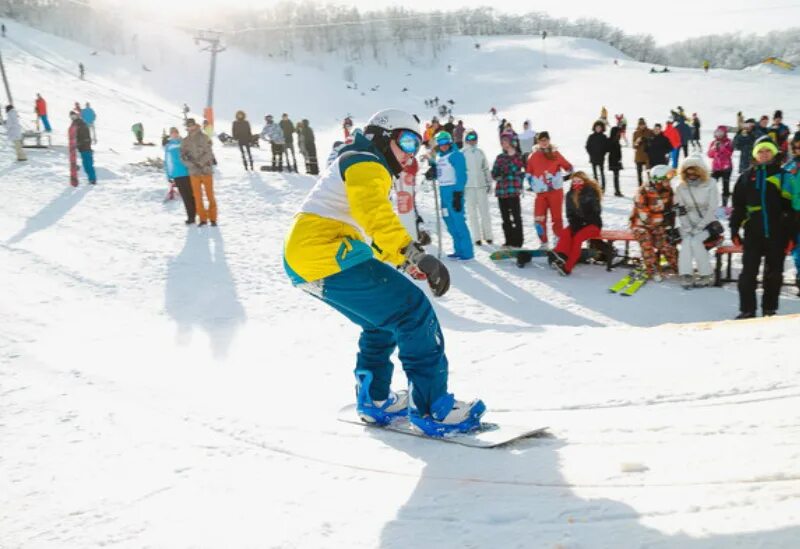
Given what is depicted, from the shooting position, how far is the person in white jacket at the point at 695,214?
8.57 metres

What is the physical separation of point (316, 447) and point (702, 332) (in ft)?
10.7

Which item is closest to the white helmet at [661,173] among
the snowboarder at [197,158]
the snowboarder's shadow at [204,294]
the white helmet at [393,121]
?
the snowboarder's shadow at [204,294]

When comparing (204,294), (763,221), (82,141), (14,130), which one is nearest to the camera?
(763,221)

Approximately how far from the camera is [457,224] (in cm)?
1031

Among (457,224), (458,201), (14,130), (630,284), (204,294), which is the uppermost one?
(14,130)

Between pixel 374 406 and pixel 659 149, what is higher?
pixel 659 149

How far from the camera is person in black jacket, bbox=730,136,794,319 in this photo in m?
7.18

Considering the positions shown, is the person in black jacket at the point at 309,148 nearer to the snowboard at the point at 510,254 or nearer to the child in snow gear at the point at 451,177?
the child in snow gear at the point at 451,177

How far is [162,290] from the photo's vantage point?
8.33 m

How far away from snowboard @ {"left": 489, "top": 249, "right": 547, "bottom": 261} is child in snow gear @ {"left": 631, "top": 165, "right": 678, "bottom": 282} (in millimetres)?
1511

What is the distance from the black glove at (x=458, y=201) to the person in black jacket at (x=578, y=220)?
157cm

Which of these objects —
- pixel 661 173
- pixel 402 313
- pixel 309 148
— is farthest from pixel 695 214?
pixel 309 148

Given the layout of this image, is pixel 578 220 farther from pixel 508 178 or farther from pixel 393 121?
pixel 393 121

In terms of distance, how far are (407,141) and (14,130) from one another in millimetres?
16206
